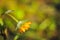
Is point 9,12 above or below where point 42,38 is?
above

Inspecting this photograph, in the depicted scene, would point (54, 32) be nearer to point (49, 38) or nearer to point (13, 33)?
point (49, 38)

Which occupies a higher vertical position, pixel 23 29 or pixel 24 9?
pixel 24 9

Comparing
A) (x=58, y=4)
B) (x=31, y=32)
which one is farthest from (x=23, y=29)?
(x=58, y=4)

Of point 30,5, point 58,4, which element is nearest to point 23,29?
point 30,5

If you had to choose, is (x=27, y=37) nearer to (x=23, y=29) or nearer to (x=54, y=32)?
(x=23, y=29)

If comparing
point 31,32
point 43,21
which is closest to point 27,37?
point 31,32

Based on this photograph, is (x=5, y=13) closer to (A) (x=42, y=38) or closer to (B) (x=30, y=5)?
(B) (x=30, y=5)

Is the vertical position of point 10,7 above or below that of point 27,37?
above
